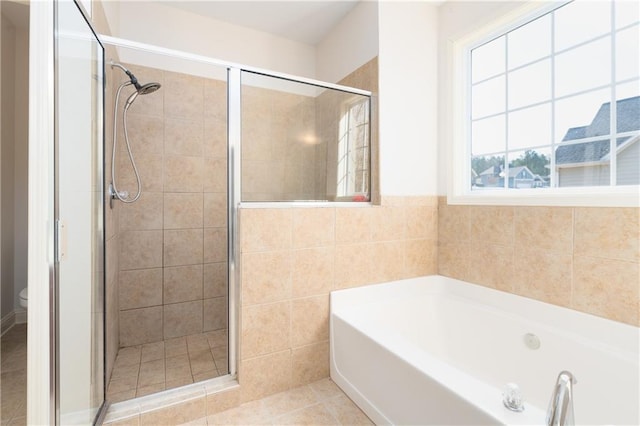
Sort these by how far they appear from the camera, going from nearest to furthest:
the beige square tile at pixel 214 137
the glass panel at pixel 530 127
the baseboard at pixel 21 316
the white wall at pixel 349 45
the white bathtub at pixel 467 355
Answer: the baseboard at pixel 21 316
the white bathtub at pixel 467 355
the glass panel at pixel 530 127
the white wall at pixel 349 45
the beige square tile at pixel 214 137

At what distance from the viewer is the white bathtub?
118 cm

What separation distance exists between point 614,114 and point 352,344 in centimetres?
182

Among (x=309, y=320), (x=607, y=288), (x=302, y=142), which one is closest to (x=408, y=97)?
(x=302, y=142)

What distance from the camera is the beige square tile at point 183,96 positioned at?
2369 millimetres

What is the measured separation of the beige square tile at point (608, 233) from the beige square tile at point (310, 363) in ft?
5.04

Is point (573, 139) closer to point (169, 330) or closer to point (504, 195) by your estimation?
point (504, 195)

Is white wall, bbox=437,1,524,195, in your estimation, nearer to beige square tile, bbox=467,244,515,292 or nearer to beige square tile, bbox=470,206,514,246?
beige square tile, bbox=470,206,514,246

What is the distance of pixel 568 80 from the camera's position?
168 cm

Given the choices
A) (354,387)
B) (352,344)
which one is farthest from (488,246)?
(354,387)

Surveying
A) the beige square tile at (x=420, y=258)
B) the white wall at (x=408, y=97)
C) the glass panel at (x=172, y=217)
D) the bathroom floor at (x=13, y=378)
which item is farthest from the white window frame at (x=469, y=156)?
the bathroom floor at (x=13, y=378)

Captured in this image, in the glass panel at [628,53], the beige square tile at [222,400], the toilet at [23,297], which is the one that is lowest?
the beige square tile at [222,400]

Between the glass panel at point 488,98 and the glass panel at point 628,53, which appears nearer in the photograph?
the glass panel at point 628,53

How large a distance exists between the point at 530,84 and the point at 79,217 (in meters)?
2.52

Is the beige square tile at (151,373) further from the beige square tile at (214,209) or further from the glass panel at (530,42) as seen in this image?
the glass panel at (530,42)
